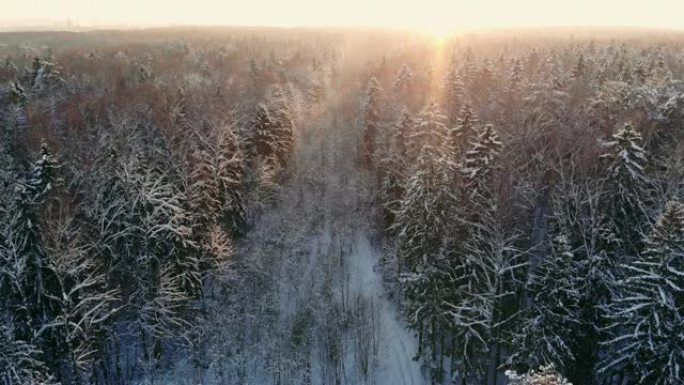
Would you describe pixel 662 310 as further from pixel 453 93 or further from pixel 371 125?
pixel 371 125

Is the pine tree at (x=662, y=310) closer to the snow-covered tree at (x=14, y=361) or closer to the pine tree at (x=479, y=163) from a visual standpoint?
the pine tree at (x=479, y=163)

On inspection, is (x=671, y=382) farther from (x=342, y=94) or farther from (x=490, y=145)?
(x=342, y=94)

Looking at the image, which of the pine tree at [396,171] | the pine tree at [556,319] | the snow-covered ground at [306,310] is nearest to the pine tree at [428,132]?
the pine tree at [396,171]

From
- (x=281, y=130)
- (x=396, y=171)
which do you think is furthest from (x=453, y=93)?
(x=281, y=130)

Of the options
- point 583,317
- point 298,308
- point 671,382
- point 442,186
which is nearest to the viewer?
point 671,382

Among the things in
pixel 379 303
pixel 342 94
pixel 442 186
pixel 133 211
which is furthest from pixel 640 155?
pixel 342 94

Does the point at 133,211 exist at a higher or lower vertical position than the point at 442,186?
lower

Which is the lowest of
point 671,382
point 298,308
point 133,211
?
point 298,308
